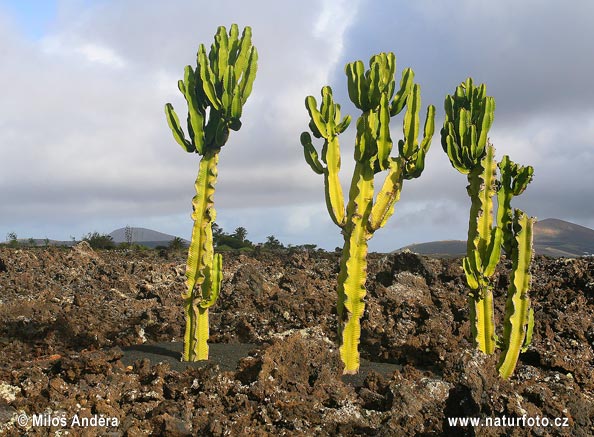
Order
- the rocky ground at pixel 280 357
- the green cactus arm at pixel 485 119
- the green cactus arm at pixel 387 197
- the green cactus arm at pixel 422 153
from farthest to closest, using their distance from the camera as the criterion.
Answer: the green cactus arm at pixel 485 119
the green cactus arm at pixel 422 153
the green cactus arm at pixel 387 197
the rocky ground at pixel 280 357

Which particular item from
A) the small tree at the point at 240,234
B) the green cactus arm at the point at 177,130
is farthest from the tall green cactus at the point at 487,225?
the small tree at the point at 240,234

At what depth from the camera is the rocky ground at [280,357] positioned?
5.82m

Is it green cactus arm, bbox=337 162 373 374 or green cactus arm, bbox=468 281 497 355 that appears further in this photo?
green cactus arm, bbox=468 281 497 355

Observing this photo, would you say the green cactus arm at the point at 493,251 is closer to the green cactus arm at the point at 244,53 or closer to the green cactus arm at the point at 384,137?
the green cactus arm at the point at 384,137

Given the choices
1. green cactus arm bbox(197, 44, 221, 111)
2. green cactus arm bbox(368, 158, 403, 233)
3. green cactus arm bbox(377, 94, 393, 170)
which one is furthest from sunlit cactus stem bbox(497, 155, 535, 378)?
green cactus arm bbox(197, 44, 221, 111)

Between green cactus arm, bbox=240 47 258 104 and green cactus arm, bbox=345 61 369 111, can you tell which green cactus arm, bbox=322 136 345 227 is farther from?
green cactus arm, bbox=240 47 258 104

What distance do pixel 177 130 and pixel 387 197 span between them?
268 cm

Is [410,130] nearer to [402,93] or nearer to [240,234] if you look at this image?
[402,93]

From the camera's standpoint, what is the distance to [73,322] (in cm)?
1034

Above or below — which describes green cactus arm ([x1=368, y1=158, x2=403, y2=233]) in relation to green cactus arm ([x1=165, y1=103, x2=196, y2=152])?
below

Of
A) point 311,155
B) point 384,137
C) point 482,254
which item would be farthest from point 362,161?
point 482,254

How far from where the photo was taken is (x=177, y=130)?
27.9 feet

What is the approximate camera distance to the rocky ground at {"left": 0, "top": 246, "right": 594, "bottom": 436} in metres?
5.82

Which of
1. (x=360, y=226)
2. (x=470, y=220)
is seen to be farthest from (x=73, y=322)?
(x=470, y=220)
